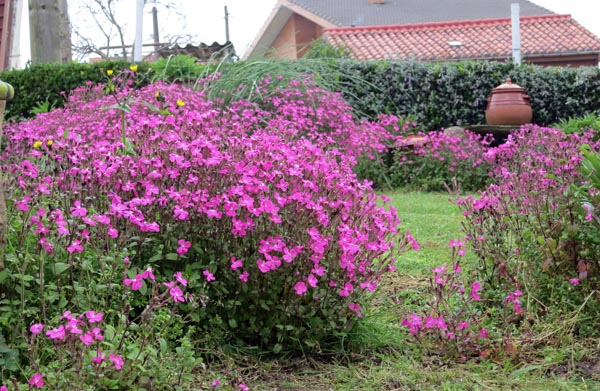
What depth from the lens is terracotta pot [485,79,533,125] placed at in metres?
11.2

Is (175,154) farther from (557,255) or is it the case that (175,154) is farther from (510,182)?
(510,182)

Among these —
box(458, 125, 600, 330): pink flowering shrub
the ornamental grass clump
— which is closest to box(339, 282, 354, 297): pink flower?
the ornamental grass clump

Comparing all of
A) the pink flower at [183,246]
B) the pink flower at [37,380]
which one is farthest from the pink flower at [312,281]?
the pink flower at [37,380]

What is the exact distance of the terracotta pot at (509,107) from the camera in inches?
443

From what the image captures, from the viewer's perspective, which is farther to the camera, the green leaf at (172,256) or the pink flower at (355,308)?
the pink flower at (355,308)

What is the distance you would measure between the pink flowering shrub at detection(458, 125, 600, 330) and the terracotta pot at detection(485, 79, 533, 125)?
24.4 feet

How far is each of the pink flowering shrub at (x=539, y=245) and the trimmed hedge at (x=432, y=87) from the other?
7.94 m

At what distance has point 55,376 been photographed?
2.21 meters

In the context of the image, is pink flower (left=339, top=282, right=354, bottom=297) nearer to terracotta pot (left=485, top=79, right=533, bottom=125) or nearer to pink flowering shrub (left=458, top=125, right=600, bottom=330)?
pink flowering shrub (left=458, top=125, right=600, bottom=330)

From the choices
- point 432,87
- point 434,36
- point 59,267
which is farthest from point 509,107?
point 434,36

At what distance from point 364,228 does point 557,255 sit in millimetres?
972

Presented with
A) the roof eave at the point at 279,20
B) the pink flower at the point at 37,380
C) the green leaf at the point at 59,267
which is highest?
the roof eave at the point at 279,20

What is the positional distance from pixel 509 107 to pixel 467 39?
12969mm

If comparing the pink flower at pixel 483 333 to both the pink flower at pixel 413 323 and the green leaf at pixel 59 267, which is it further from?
the green leaf at pixel 59 267
